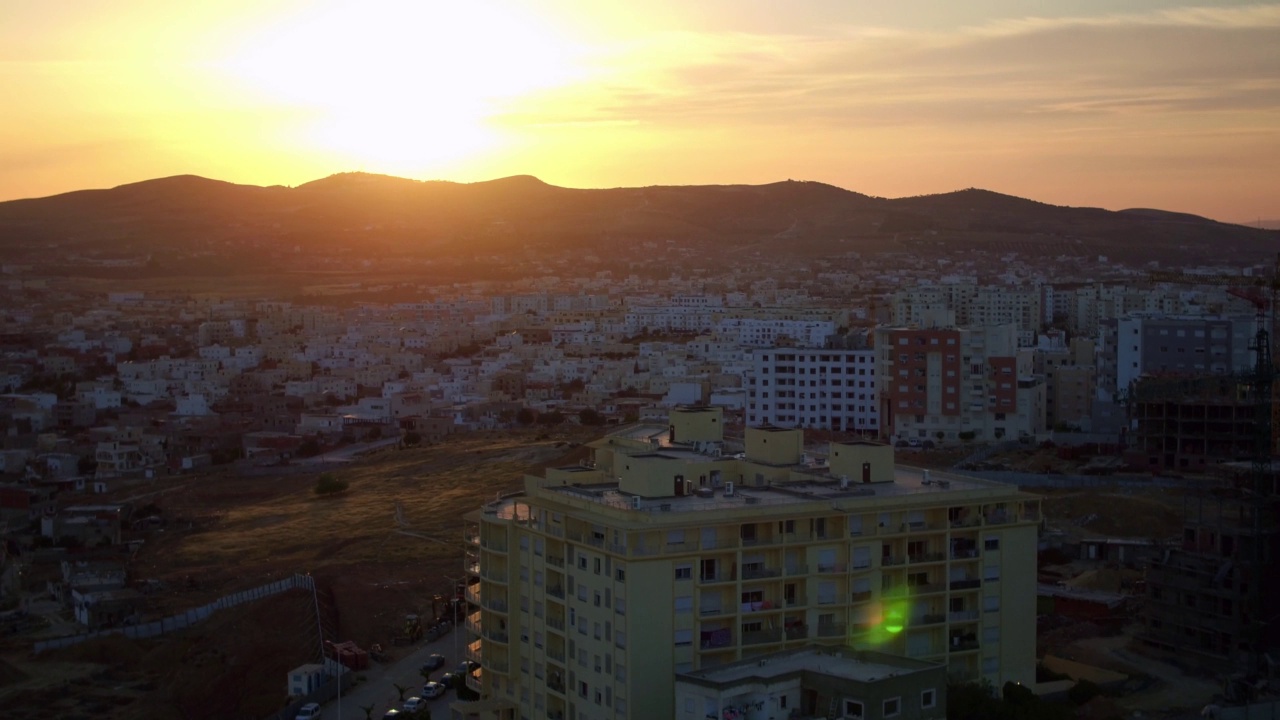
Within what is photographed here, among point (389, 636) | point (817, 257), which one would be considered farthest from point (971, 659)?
point (817, 257)

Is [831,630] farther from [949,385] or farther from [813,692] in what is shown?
[949,385]

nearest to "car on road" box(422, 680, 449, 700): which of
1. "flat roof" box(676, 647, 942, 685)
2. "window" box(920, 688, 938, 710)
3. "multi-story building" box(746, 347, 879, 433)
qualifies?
"flat roof" box(676, 647, 942, 685)

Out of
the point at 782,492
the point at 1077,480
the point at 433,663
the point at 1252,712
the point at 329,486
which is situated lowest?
the point at 433,663

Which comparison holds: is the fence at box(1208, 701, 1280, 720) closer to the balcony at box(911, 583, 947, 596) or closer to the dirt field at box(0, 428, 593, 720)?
the balcony at box(911, 583, 947, 596)

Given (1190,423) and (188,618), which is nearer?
(188,618)

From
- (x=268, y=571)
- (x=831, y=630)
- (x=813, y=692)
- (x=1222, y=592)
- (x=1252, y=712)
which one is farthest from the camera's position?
(x=268, y=571)

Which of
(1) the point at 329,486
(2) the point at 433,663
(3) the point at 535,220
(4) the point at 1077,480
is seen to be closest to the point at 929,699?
(2) the point at 433,663
